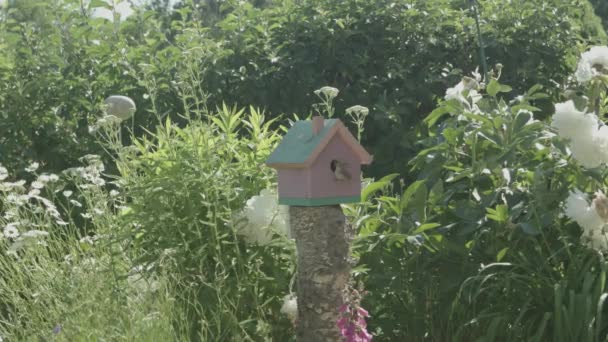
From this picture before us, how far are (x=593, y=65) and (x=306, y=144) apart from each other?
3.55 ft

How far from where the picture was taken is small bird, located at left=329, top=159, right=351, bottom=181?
2805 mm

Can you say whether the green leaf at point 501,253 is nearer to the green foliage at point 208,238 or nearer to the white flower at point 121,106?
the green foliage at point 208,238

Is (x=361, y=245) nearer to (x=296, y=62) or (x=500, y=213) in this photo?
(x=500, y=213)

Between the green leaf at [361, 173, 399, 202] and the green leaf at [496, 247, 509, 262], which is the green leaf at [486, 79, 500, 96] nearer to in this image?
the green leaf at [361, 173, 399, 202]

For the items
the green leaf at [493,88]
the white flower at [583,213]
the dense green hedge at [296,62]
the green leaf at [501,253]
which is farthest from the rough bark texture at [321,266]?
the dense green hedge at [296,62]

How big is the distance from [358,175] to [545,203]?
2.06ft

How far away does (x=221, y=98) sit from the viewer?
16.6 ft

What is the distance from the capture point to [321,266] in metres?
2.77

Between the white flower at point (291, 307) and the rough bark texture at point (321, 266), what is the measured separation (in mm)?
170

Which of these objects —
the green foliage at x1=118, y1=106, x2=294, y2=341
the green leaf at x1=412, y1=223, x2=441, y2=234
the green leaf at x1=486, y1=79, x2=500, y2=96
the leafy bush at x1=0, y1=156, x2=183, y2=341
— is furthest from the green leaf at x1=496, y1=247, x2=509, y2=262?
the leafy bush at x1=0, y1=156, x2=183, y2=341

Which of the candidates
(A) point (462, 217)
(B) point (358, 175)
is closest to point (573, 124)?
Result: (A) point (462, 217)

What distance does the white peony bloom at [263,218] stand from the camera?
10.2 feet

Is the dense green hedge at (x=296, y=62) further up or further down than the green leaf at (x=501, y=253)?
further up

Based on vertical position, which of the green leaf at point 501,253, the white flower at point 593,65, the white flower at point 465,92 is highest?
the white flower at point 593,65
